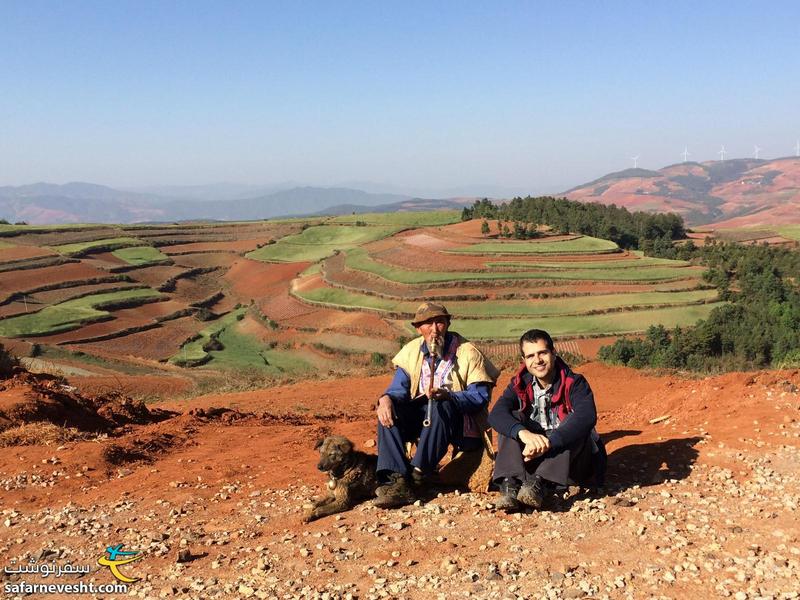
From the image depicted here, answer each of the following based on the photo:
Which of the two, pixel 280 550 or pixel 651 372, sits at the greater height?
pixel 280 550

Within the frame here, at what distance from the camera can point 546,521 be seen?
509 centimetres

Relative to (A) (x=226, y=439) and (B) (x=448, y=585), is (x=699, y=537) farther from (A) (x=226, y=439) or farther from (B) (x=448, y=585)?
(A) (x=226, y=439)

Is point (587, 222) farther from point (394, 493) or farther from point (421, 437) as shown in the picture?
point (394, 493)

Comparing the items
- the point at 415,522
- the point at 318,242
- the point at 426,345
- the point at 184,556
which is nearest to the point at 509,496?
the point at 415,522

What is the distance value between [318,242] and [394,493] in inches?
3069

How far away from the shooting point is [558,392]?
5.41 m

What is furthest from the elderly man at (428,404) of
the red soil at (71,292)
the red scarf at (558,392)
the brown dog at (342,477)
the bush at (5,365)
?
the red soil at (71,292)

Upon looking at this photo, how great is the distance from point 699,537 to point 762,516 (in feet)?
2.47

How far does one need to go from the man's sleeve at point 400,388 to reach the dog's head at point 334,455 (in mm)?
601

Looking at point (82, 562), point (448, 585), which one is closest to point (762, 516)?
point (448, 585)

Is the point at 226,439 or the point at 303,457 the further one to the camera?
the point at 226,439

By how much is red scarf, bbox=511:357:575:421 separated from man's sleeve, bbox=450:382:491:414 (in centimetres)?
28

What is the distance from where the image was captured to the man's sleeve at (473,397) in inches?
216

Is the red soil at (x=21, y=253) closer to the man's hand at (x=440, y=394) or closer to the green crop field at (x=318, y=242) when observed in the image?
the green crop field at (x=318, y=242)
